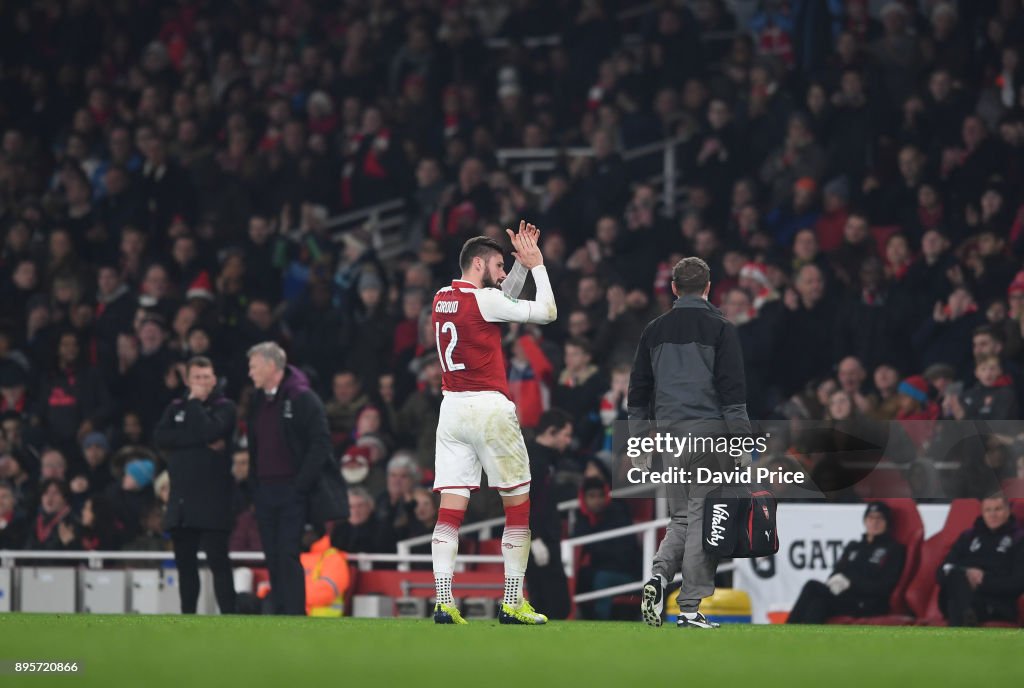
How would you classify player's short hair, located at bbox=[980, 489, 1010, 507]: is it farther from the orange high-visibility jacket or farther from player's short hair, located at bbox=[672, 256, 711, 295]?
the orange high-visibility jacket

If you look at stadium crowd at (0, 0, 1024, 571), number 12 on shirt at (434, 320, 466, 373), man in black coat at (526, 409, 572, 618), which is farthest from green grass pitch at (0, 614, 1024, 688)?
stadium crowd at (0, 0, 1024, 571)

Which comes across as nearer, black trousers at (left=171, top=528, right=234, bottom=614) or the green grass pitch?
the green grass pitch

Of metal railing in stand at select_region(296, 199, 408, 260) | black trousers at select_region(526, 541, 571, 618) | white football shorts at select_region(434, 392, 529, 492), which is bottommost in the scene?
black trousers at select_region(526, 541, 571, 618)

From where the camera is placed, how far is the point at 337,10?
24.8 meters

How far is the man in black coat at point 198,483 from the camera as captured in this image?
13367 millimetres

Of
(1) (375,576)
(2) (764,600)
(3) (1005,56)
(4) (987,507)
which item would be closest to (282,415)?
(1) (375,576)

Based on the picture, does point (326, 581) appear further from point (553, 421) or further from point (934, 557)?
point (934, 557)

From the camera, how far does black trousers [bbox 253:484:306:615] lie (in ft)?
42.2

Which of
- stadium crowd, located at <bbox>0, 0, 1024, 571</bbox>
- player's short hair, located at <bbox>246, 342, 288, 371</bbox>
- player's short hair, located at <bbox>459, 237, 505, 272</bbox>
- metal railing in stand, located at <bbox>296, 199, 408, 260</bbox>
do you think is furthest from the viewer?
metal railing in stand, located at <bbox>296, 199, 408, 260</bbox>

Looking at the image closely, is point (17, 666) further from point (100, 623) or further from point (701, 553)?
point (701, 553)

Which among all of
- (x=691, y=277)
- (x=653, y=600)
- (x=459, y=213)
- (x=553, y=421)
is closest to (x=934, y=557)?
(x=553, y=421)

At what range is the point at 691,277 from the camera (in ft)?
33.9

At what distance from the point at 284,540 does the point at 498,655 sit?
17.4ft

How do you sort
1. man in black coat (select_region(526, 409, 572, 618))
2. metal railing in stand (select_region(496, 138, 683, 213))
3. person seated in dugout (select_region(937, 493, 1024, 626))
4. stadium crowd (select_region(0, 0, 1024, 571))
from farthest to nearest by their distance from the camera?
1. metal railing in stand (select_region(496, 138, 683, 213))
2. stadium crowd (select_region(0, 0, 1024, 571))
3. man in black coat (select_region(526, 409, 572, 618))
4. person seated in dugout (select_region(937, 493, 1024, 626))
